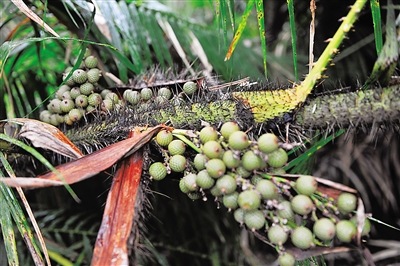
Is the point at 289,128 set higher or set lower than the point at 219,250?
higher

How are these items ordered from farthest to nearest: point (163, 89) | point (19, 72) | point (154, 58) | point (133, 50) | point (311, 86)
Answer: point (154, 58) < point (19, 72) < point (133, 50) < point (163, 89) < point (311, 86)

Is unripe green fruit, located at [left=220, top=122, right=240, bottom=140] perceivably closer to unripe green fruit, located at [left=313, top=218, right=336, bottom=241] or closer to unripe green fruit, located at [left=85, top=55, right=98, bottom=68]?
unripe green fruit, located at [left=313, top=218, right=336, bottom=241]

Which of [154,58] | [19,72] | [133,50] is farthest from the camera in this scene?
[154,58]

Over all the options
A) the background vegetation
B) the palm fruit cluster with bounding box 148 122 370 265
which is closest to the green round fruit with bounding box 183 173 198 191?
the palm fruit cluster with bounding box 148 122 370 265

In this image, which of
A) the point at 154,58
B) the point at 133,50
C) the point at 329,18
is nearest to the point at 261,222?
the point at 133,50

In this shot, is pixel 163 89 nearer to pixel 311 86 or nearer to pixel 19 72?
pixel 311 86

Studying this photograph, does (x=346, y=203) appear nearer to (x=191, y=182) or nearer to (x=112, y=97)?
(x=191, y=182)
